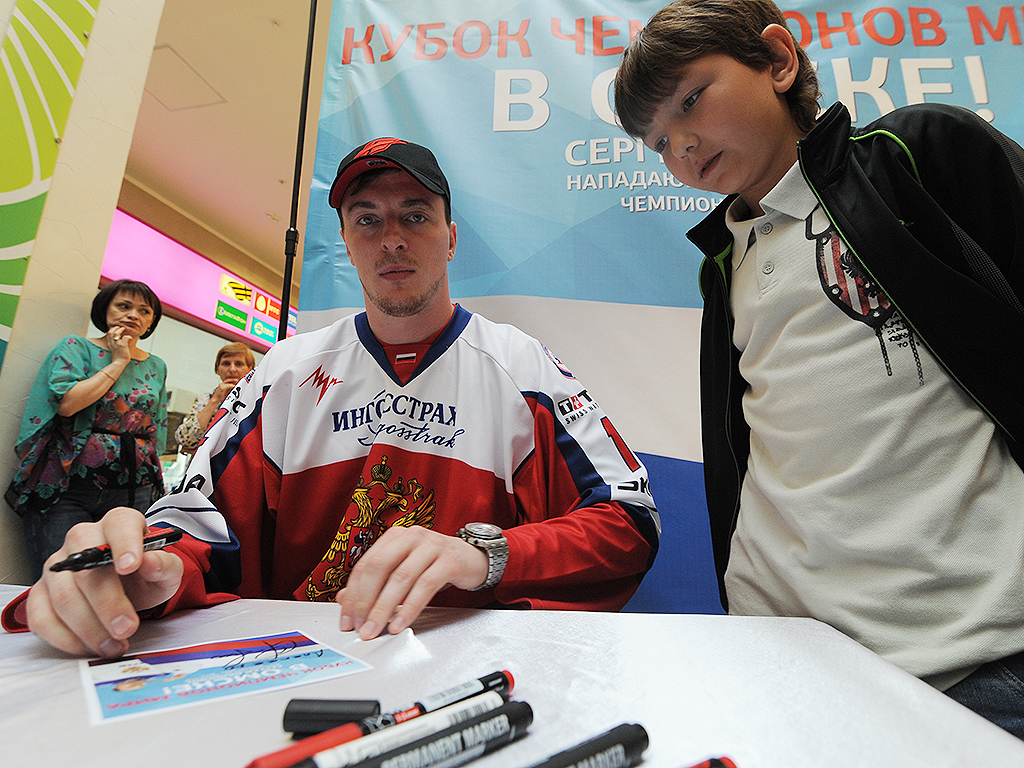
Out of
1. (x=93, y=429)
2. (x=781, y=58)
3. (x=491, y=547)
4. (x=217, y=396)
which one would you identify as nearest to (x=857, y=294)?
(x=781, y=58)

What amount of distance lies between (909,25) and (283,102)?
270cm

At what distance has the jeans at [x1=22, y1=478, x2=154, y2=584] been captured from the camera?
130 centimetres

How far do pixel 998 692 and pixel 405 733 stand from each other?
1.89ft

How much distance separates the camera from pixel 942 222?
0.65 m

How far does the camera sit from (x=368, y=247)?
3.67 feet

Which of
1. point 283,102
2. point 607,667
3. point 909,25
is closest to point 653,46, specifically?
point 607,667

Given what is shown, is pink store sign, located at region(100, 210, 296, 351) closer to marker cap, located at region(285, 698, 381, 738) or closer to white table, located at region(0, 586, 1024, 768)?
white table, located at region(0, 586, 1024, 768)

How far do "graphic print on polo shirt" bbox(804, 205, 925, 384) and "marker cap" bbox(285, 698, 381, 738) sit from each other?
653 millimetres

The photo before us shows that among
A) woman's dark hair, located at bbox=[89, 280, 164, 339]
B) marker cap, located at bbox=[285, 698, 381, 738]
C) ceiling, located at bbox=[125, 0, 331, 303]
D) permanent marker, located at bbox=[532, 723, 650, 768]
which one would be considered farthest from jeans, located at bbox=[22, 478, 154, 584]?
ceiling, located at bbox=[125, 0, 331, 303]

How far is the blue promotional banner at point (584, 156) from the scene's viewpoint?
1.47 m

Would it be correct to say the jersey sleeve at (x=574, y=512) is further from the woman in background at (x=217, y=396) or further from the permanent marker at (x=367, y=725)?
the woman in background at (x=217, y=396)

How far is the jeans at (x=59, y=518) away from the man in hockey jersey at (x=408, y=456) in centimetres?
62

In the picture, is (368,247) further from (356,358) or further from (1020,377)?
(1020,377)

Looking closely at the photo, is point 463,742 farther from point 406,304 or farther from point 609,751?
point 406,304
